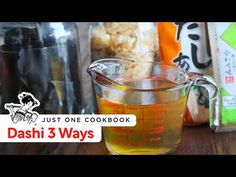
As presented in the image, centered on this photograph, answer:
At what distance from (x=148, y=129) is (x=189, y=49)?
5.6 inches

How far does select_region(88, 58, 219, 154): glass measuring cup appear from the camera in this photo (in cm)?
67

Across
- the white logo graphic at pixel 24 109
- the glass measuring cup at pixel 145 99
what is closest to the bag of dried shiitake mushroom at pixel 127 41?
the glass measuring cup at pixel 145 99

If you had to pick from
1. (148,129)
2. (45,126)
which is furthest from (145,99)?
(45,126)

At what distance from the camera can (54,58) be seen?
76 centimetres

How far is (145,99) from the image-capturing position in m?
0.67

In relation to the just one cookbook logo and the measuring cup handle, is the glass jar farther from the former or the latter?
the measuring cup handle

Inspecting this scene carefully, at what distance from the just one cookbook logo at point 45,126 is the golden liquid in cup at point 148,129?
0.02 meters

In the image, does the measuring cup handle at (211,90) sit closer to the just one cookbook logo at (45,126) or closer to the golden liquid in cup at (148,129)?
the golden liquid in cup at (148,129)

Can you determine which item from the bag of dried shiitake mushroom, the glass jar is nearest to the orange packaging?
the bag of dried shiitake mushroom

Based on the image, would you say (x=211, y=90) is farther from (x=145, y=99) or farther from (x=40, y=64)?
(x=40, y=64)

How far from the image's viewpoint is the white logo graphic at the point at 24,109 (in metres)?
0.71

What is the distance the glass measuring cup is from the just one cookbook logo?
0.02 meters

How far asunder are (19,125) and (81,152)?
97 mm
